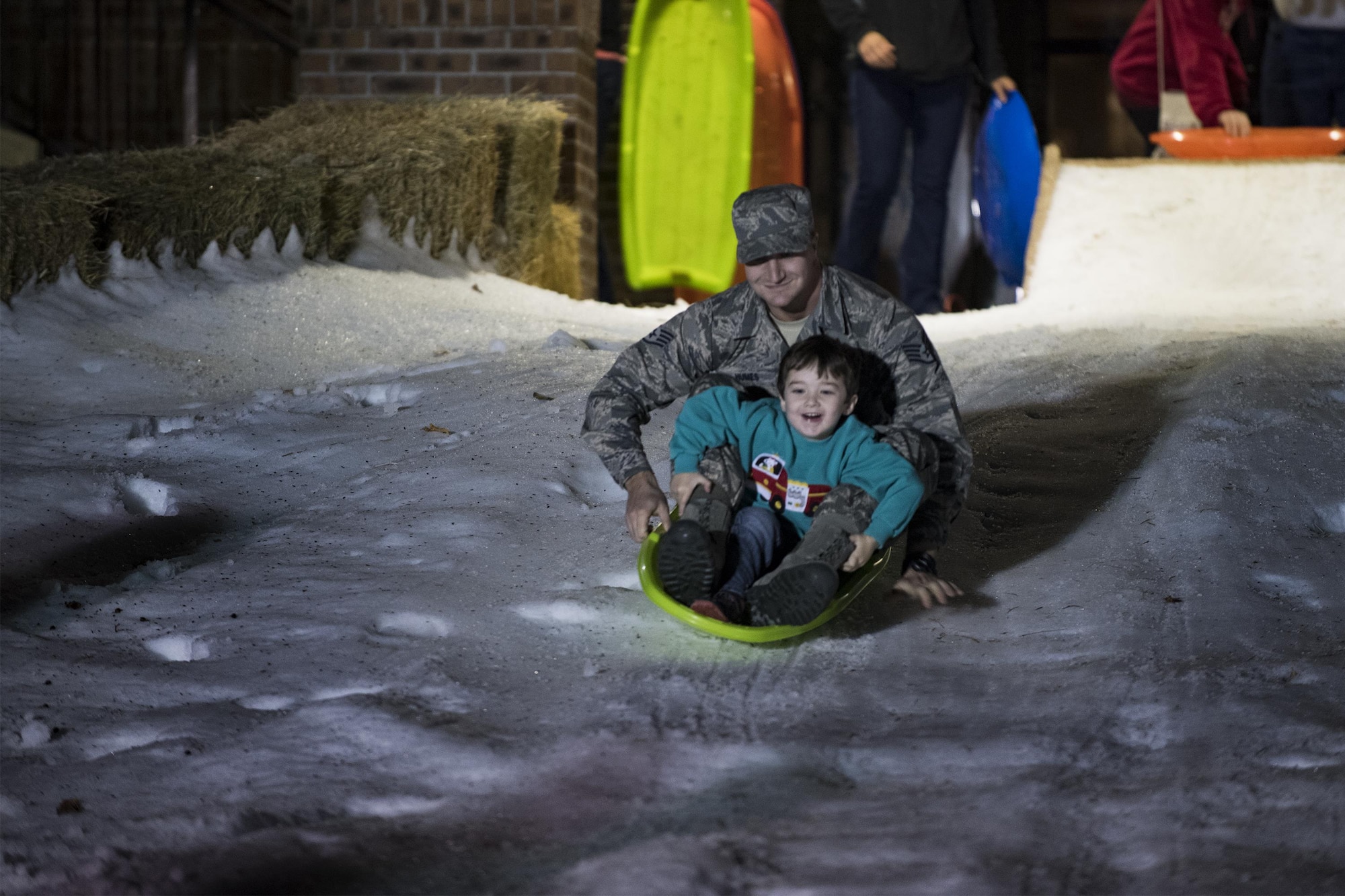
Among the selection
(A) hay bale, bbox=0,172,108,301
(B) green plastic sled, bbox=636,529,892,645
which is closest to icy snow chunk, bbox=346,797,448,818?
(B) green plastic sled, bbox=636,529,892,645

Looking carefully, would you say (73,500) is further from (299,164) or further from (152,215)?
(299,164)

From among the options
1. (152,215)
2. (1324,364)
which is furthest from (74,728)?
(1324,364)

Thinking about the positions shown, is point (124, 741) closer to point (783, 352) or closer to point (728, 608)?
point (728, 608)

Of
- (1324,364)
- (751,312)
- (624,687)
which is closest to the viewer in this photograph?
(624,687)

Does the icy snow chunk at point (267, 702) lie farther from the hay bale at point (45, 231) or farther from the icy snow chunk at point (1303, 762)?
the hay bale at point (45, 231)

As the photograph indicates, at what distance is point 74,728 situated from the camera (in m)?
2.20

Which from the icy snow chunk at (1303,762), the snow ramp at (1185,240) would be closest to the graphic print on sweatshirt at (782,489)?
the icy snow chunk at (1303,762)

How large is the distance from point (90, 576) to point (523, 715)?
3.74 feet

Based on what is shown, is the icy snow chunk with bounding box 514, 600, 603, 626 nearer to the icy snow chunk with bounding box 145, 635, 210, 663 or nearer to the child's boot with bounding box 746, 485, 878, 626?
the child's boot with bounding box 746, 485, 878, 626

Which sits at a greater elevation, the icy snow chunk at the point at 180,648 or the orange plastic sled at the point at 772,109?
the orange plastic sled at the point at 772,109

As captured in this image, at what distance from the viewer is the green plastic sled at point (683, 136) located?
24.2 feet

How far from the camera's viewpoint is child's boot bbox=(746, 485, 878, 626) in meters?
2.47

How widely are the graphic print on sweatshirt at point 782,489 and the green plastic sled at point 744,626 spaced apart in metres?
0.16

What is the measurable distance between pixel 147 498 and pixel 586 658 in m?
1.36
